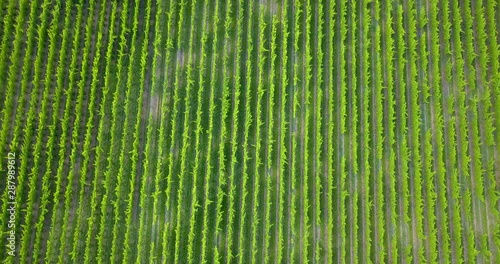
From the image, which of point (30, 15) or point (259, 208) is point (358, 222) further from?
point (30, 15)

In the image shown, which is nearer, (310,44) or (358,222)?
(358,222)

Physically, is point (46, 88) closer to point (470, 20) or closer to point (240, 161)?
point (240, 161)

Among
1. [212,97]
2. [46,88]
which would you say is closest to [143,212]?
[212,97]

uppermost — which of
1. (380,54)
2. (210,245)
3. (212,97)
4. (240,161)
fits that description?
(380,54)

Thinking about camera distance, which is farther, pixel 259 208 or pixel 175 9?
pixel 175 9

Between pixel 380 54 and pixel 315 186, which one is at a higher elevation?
pixel 380 54

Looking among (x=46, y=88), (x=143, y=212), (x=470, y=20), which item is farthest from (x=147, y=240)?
(x=470, y=20)
